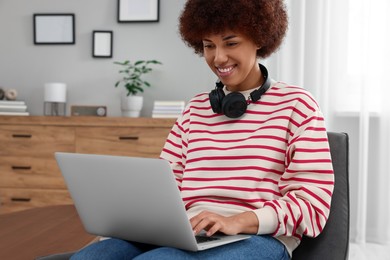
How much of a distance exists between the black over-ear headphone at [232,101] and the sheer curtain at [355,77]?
1959 millimetres

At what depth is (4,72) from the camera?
3902 millimetres

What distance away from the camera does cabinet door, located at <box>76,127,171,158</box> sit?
3291 millimetres

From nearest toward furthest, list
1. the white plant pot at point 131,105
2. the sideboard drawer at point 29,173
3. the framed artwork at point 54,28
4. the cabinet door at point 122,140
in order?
1. the cabinet door at point 122,140
2. the sideboard drawer at point 29,173
3. the white plant pot at point 131,105
4. the framed artwork at point 54,28

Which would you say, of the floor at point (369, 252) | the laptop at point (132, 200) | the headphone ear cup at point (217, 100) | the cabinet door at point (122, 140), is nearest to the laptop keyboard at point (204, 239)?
the laptop at point (132, 200)

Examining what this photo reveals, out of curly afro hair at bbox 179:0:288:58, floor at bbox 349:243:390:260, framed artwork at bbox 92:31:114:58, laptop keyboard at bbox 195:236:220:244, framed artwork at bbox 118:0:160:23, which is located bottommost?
floor at bbox 349:243:390:260

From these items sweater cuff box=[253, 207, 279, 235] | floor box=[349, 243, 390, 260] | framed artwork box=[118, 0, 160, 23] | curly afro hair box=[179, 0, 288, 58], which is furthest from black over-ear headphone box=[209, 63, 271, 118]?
framed artwork box=[118, 0, 160, 23]

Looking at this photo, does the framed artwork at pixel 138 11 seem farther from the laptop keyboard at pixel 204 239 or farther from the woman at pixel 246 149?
the laptop keyboard at pixel 204 239

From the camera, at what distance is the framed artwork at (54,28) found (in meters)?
3.80

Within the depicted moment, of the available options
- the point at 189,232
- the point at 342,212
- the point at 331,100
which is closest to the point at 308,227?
the point at 342,212

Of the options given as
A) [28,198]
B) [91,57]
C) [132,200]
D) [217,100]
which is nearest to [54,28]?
[91,57]

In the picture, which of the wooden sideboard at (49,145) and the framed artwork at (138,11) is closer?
the wooden sideboard at (49,145)

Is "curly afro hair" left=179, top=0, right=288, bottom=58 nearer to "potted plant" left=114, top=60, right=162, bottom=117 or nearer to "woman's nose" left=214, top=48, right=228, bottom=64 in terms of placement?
"woman's nose" left=214, top=48, right=228, bottom=64

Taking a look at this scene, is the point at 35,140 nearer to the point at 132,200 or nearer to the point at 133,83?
the point at 133,83

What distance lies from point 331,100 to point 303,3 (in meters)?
0.62
